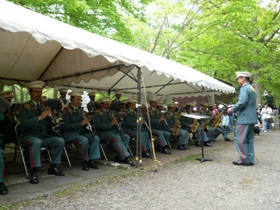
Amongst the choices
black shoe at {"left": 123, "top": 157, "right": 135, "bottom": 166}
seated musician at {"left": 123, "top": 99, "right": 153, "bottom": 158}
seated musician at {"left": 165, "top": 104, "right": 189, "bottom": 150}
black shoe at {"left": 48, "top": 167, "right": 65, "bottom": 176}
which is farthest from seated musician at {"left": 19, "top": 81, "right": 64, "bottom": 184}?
seated musician at {"left": 165, "top": 104, "right": 189, "bottom": 150}

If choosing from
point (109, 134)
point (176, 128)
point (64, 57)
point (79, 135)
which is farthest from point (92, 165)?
point (176, 128)

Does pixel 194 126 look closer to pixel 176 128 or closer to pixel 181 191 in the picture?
pixel 176 128

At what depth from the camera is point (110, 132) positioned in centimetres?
593

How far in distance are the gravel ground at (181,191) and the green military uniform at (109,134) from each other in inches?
27.5

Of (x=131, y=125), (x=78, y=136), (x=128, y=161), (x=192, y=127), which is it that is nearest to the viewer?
(x=78, y=136)

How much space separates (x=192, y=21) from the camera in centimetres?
1307

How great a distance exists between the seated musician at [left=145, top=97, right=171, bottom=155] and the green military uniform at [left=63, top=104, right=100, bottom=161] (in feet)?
7.50

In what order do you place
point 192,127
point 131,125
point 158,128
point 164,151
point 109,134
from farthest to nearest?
1. point 192,127
2. point 158,128
3. point 164,151
4. point 131,125
5. point 109,134

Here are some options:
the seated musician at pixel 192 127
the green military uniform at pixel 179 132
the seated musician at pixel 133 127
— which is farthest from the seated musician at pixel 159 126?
the seated musician at pixel 192 127

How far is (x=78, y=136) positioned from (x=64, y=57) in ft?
8.24

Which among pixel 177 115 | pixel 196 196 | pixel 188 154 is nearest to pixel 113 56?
pixel 196 196

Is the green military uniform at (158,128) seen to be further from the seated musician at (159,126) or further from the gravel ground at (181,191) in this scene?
the gravel ground at (181,191)

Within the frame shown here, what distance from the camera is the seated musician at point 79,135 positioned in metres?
5.22

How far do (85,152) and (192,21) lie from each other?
10162 millimetres
